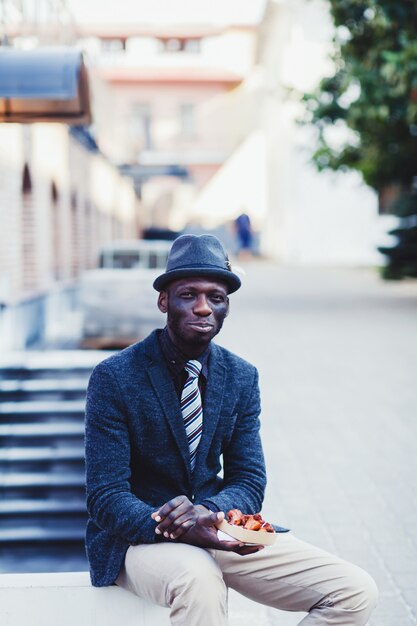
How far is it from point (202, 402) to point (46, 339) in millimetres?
11741

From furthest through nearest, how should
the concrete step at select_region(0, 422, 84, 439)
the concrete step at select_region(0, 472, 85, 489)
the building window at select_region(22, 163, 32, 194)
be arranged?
the building window at select_region(22, 163, 32, 194) → the concrete step at select_region(0, 422, 84, 439) → the concrete step at select_region(0, 472, 85, 489)

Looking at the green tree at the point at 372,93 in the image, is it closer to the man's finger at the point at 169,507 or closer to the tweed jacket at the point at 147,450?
the tweed jacket at the point at 147,450

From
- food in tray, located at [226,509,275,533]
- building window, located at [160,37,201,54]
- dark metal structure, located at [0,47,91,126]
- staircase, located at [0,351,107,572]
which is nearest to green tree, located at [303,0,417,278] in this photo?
dark metal structure, located at [0,47,91,126]

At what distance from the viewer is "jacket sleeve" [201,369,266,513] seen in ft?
10.6

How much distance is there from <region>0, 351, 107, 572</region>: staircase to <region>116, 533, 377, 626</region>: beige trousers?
465 centimetres

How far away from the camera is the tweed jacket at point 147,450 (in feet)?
9.87

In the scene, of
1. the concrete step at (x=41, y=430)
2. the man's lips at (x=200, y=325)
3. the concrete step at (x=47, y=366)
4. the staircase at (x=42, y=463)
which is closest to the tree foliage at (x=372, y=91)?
the concrete step at (x=47, y=366)

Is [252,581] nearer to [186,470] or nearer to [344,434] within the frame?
[186,470]

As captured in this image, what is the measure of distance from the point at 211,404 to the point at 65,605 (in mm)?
843

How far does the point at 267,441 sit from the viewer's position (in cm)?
733

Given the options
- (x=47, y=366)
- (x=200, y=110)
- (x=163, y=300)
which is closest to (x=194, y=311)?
(x=163, y=300)

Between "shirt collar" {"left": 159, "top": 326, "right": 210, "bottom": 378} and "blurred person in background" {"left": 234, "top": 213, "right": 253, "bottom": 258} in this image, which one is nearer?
"shirt collar" {"left": 159, "top": 326, "right": 210, "bottom": 378}

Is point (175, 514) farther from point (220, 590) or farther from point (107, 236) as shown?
point (107, 236)

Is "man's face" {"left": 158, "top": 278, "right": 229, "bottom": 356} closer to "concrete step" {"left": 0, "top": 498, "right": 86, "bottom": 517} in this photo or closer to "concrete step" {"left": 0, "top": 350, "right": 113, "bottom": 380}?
"concrete step" {"left": 0, "top": 498, "right": 86, "bottom": 517}
